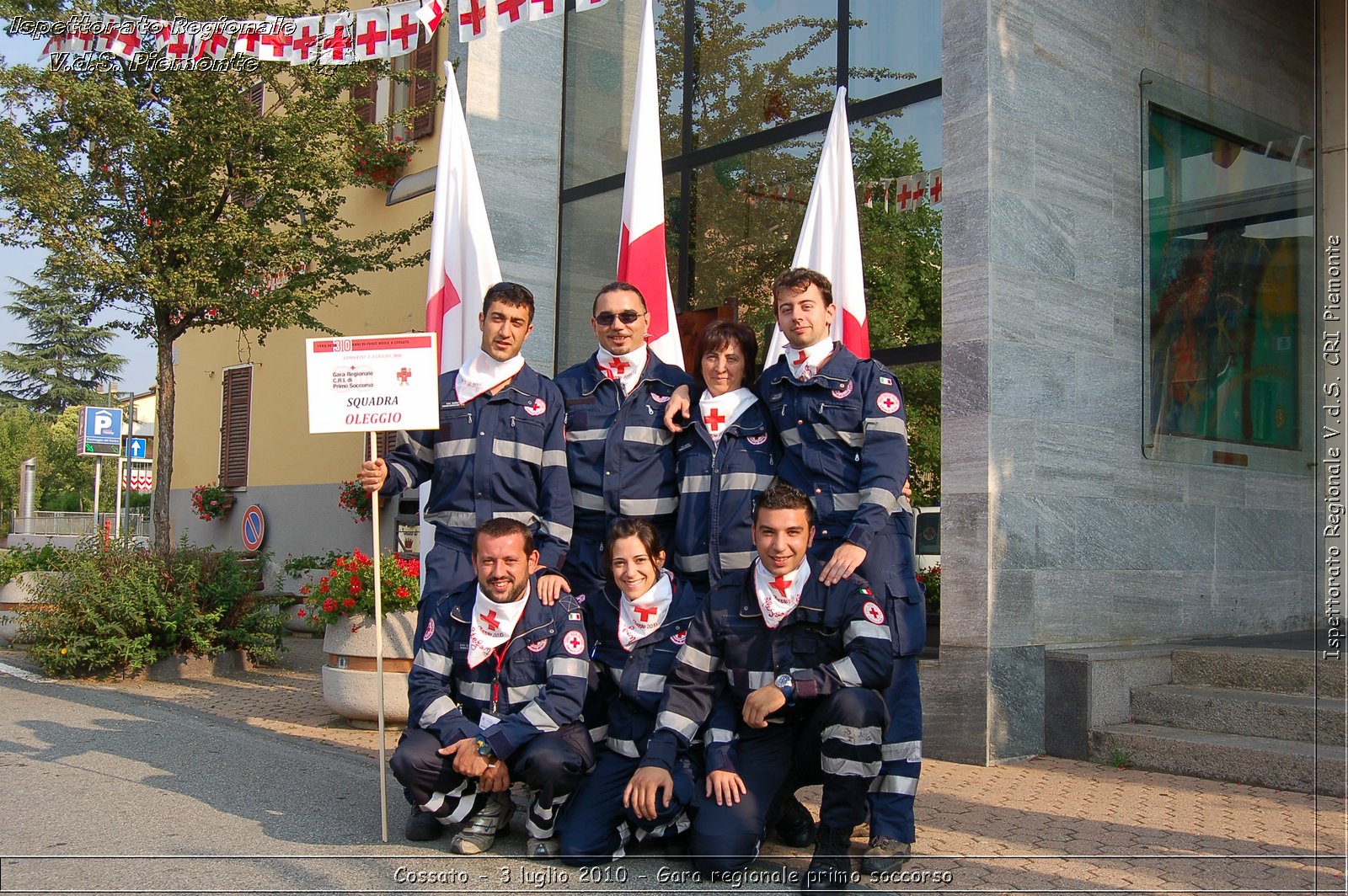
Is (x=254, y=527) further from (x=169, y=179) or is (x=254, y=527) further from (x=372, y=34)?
(x=372, y=34)

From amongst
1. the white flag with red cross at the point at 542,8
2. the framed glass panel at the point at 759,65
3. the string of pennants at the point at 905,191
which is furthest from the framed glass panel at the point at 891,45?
the white flag with red cross at the point at 542,8

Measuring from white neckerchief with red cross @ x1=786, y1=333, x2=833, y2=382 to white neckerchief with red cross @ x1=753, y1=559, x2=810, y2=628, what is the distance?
0.85 meters

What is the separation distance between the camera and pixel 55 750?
6.76 m

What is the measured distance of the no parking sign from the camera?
1722 cm

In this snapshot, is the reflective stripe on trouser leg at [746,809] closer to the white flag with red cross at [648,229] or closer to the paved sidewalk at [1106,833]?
the paved sidewalk at [1106,833]

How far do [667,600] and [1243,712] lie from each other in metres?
3.45

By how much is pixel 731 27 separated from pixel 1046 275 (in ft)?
12.7

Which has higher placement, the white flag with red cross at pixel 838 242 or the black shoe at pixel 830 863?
the white flag with red cross at pixel 838 242

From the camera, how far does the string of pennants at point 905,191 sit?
7755 millimetres

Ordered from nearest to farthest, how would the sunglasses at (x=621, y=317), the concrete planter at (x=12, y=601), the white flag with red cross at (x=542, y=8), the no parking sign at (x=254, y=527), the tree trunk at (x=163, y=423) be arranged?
the sunglasses at (x=621, y=317) < the white flag with red cross at (x=542, y=8) < the tree trunk at (x=163, y=423) < the concrete planter at (x=12, y=601) < the no parking sign at (x=254, y=527)

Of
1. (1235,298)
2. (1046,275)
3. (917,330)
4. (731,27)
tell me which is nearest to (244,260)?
(731,27)

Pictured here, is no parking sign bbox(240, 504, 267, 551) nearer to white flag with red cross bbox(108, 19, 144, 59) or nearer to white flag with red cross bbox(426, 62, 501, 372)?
white flag with red cross bbox(108, 19, 144, 59)

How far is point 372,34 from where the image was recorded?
9039 mm

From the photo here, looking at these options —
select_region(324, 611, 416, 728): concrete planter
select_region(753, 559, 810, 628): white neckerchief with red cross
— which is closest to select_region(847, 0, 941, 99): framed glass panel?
select_region(753, 559, 810, 628): white neckerchief with red cross
